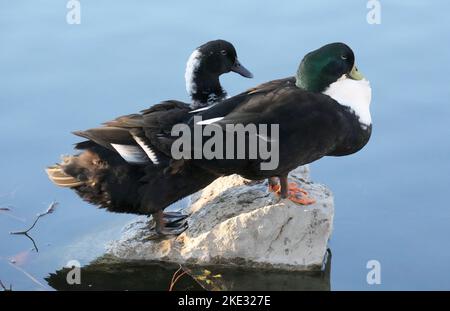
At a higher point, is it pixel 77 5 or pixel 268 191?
pixel 77 5

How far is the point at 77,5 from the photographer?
7.80m

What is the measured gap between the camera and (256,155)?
531 cm

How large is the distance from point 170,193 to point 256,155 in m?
0.56

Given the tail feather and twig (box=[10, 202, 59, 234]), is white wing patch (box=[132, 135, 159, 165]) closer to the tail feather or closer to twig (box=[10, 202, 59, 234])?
the tail feather

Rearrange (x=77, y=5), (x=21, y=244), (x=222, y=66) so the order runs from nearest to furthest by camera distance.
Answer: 1. (x=21, y=244)
2. (x=222, y=66)
3. (x=77, y=5)

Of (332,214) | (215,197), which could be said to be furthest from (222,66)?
(332,214)

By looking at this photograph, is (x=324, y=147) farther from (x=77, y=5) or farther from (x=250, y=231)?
(x=77, y=5)

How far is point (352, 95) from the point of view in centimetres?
555

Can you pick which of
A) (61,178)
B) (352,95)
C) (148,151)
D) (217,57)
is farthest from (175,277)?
(217,57)

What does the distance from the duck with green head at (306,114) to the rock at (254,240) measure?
14 cm
